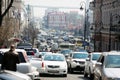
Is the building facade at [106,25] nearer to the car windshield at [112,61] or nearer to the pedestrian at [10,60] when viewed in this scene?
the car windshield at [112,61]

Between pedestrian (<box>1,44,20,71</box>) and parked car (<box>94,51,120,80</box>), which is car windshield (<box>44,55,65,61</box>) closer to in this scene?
parked car (<box>94,51,120,80</box>)

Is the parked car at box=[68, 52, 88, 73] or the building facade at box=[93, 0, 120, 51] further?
the building facade at box=[93, 0, 120, 51]

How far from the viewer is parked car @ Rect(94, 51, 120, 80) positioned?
16.4 m

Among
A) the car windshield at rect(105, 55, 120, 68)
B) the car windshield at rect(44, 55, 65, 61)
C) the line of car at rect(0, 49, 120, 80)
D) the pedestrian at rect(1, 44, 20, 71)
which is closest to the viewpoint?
the line of car at rect(0, 49, 120, 80)

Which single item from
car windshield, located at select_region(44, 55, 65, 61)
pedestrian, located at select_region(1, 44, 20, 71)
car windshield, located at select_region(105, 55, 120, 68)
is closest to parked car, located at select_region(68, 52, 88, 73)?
car windshield, located at select_region(44, 55, 65, 61)

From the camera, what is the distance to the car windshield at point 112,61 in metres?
18.0

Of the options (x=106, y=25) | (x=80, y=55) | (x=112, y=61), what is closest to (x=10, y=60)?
(x=112, y=61)

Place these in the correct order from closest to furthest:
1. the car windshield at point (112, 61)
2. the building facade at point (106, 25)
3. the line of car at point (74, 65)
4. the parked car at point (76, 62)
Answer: the line of car at point (74, 65) < the car windshield at point (112, 61) < the parked car at point (76, 62) < the building facade at point (106, 25)

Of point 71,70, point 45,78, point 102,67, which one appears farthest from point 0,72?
point 71,70

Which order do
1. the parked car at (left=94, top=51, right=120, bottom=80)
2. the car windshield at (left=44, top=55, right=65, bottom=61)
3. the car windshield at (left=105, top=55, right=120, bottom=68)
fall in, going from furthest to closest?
the car windshield at (left=44, top=55, right=65, bottom=61)
the car windshield at (left=105, top=55, right=120, bottom=68)
the parked car at (left=94, top=51, right=120, bottom=80)

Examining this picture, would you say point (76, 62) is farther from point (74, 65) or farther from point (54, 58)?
point (54, 58)

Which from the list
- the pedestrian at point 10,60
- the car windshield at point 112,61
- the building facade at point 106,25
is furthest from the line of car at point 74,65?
the building facade at point 106,25

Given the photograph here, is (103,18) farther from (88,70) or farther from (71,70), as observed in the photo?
(88,70)

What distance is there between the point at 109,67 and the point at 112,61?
22.6 inches
